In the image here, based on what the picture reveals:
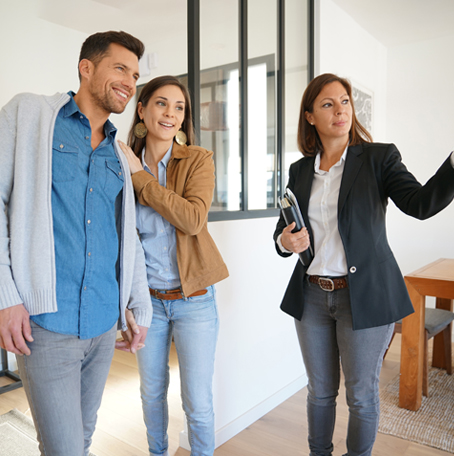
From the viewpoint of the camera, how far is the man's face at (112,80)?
1177 mm

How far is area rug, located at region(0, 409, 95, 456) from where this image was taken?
2066mm

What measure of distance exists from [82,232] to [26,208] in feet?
0.48

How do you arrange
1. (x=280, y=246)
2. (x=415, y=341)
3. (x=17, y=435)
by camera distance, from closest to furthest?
(x=280, y=246)
(x=17, y=435)
(x=415, y=341)

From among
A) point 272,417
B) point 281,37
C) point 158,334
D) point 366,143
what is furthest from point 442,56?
point 158,334

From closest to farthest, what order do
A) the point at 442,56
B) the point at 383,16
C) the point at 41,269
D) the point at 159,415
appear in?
the point at 41,269
the point at 159,415
the point at 383,16
the point at 442,56

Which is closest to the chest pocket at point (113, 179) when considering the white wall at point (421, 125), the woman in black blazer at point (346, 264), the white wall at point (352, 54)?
the woman in black blazer at point (346, 264)

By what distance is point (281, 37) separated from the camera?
108 inches

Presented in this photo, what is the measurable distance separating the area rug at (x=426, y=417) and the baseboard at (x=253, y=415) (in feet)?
1.77

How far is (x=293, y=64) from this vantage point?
2.92 metres

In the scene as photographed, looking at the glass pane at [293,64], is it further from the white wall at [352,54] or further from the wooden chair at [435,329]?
the wooden chair at [435,329]

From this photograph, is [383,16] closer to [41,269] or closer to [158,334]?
[158,334]

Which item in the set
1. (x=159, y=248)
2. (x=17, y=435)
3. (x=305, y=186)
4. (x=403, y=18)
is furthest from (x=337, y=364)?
(x=403, y=18)

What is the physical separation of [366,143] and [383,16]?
102 inches

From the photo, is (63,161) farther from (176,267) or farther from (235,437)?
(235,437)
